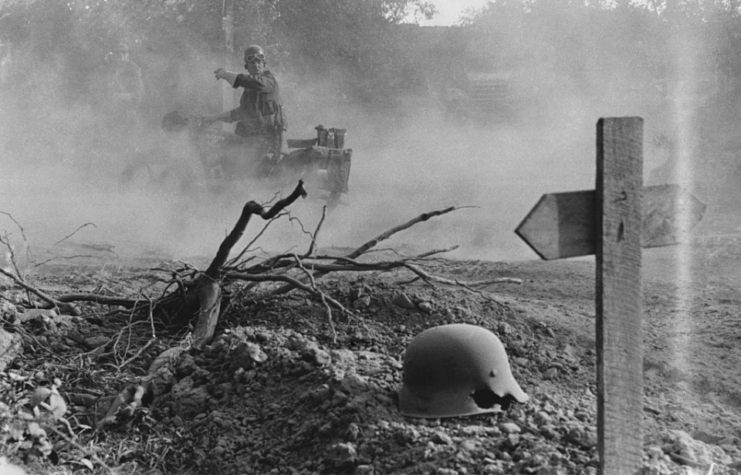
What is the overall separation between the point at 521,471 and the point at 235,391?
65.3 inches

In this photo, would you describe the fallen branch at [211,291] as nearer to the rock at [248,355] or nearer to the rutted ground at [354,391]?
the rutted ground at [354,391]

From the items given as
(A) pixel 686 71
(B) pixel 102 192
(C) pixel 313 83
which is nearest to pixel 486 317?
(B) pixel 102 192

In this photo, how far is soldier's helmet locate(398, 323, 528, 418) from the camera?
4277 mm

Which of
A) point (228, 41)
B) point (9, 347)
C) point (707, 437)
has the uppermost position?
point (228, 41)

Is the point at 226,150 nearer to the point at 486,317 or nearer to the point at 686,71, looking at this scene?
the point at 486,317

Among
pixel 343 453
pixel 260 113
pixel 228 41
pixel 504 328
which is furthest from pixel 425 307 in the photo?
pixel 228 41

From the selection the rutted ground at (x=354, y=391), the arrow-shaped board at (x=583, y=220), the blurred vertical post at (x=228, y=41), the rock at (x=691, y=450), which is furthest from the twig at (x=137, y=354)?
the blurred vertical post at (x=228, y=41)

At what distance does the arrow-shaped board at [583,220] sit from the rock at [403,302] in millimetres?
2193

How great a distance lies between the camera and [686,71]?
2011cm

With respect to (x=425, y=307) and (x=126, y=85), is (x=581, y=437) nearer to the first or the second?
(x=425, y=307)

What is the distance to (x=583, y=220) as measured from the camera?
→ 3.57 m

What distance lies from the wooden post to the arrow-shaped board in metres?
0.05

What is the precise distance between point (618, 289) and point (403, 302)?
229 centimetres

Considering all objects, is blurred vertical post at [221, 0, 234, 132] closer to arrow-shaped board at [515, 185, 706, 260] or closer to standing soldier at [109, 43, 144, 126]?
standing soldier at [109, 43, 144, 126]
